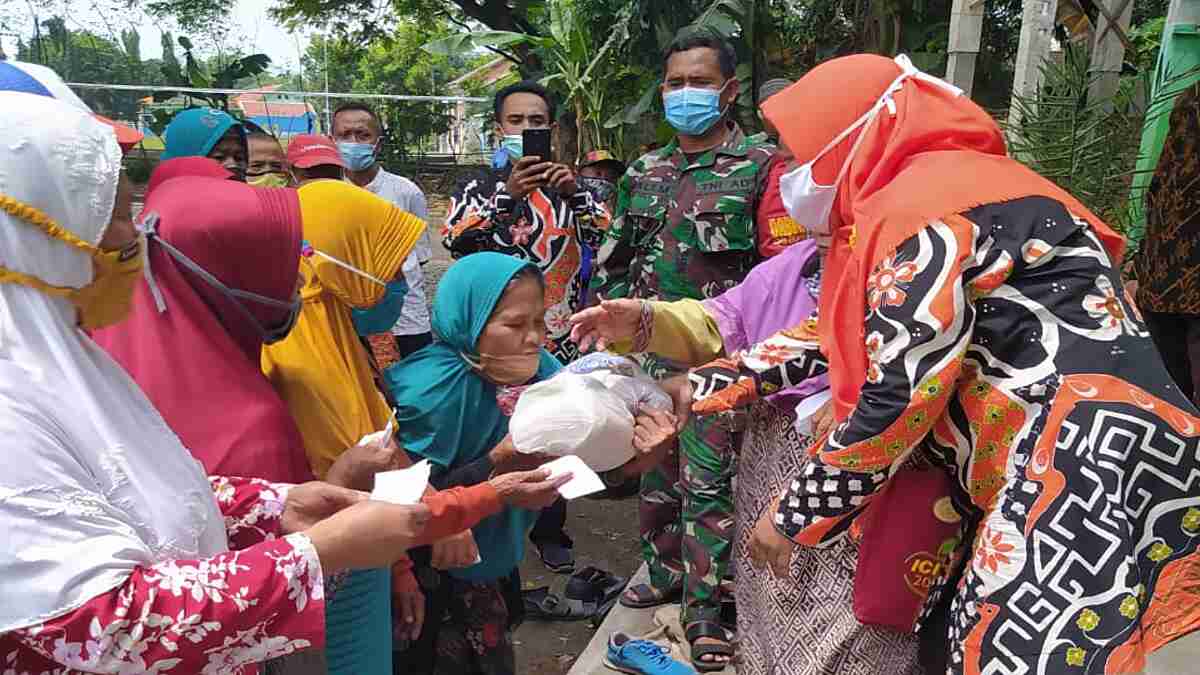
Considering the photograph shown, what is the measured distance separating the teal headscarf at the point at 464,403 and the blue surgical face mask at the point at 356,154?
2.83 meters

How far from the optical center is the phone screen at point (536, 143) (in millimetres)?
4121

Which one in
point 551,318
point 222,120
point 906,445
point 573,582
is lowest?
point 573,582

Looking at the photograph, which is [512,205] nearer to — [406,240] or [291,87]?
→ [406,240]

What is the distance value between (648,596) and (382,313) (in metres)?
1.70

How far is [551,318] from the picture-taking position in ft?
14.3

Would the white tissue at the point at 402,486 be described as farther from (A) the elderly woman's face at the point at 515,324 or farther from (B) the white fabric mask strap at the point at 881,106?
(B) the white fabric mask strap at the point at 881,106

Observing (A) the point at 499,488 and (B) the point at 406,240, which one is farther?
(B) the point at 406,240

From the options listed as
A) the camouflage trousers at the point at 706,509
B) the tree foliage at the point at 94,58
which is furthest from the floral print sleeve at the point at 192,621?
the tree foliage at the point at 94,58

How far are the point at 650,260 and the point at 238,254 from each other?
2121mm

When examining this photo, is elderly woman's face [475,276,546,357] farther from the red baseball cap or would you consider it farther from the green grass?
the green grass

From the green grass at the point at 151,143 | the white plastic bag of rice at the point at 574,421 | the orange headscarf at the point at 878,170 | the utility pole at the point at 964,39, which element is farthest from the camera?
the green grass at the point at 151,143

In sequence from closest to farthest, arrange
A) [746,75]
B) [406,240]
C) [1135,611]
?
[1135,611]
[406,240]
[746,75]

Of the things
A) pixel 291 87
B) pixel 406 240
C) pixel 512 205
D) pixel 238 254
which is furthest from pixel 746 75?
pixel 291 87

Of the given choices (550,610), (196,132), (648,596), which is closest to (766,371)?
(648,596)
